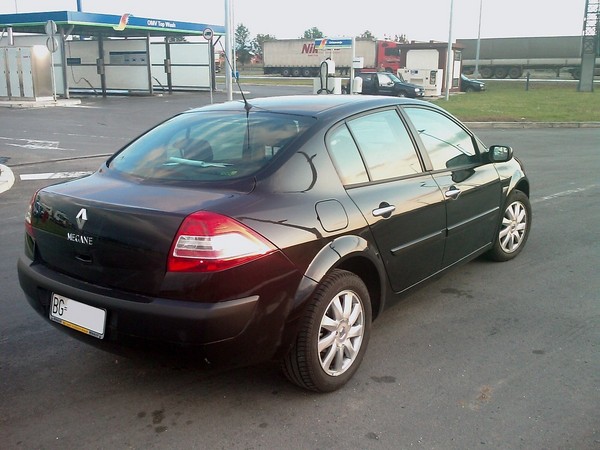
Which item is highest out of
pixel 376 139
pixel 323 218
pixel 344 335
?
pixel 376 139

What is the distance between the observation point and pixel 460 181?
4.35 m

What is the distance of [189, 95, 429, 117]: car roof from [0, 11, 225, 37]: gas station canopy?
71.2 feet

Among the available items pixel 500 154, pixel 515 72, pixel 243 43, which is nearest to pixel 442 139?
pixel 500 154

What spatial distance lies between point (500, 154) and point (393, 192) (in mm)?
1588

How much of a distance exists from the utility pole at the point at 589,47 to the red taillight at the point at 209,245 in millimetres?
36256

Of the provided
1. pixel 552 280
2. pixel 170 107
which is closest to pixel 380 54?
pixel 170 107

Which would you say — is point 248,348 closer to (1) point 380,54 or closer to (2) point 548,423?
Answer: (2) point 548,423

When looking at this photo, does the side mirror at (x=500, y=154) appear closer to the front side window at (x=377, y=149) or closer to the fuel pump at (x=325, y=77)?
the front side window at (x=377, y=149)

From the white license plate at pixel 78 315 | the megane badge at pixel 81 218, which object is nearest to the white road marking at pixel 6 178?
the white license plate at pixel 78 315

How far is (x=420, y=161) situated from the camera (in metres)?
→ 4.06

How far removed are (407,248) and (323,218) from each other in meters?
0.83

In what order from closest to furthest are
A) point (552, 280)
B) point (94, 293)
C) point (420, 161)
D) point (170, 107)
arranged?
point (94, 293), point (420, 161), point (552, 280), point (170, 107)

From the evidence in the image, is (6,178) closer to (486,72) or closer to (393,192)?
(393,192)

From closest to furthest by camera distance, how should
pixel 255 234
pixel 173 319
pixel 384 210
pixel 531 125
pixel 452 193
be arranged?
pixel 173 319
pixel 255 234
pixel 384 210
pixel 452 193
pixel 531 125
